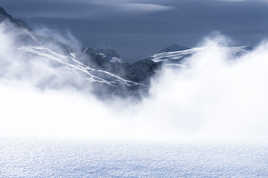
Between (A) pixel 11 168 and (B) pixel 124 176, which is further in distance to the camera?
(A) pixel 11 168

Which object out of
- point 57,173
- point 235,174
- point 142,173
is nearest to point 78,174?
point 57,173

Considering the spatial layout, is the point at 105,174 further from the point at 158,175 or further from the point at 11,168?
the point at 11,168

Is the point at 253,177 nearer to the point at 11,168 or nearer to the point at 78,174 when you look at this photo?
the point at 78,174

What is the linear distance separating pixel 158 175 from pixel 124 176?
1230 cm

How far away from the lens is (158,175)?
187375 millimetres

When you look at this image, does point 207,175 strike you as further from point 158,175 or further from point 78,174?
point 78,174

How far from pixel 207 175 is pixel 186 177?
8.61m

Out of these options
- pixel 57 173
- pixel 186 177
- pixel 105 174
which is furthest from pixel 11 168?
pixel 186 177

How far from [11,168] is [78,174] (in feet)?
92.2

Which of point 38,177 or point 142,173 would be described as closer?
point 38,177

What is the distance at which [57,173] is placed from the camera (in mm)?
188125

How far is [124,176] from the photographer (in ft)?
606

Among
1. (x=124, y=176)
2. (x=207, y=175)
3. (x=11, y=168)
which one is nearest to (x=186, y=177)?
(x=207, y=175)

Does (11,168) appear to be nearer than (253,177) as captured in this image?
No
